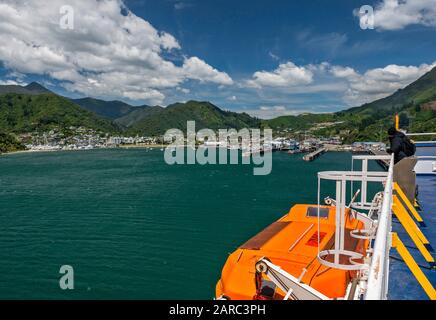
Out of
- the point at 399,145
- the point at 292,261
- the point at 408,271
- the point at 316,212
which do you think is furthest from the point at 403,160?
the point at 316,212

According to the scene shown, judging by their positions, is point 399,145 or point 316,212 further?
point 316,212

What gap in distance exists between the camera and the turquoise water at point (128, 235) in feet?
67.3

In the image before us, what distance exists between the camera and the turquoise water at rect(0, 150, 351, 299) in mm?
20516

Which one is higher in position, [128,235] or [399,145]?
[399,145]

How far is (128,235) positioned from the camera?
3080 centimetres

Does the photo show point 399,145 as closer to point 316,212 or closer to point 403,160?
point 403,160

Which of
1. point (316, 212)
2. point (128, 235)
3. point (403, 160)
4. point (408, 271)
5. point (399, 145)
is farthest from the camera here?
point (128, 235)

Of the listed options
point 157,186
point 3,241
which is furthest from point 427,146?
point 157,186

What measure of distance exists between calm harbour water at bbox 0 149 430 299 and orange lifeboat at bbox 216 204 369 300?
852 cm

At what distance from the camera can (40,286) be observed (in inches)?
810

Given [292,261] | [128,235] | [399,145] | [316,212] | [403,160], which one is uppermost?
[399,145]

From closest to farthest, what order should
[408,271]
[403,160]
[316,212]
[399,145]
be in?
[408,271]
[399,145]
[403,160]
[316,212]

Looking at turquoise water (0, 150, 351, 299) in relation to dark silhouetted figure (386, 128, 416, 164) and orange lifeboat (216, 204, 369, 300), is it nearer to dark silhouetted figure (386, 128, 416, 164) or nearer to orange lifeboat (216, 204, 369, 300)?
orange lifeboat (216, 204, 369, 300)

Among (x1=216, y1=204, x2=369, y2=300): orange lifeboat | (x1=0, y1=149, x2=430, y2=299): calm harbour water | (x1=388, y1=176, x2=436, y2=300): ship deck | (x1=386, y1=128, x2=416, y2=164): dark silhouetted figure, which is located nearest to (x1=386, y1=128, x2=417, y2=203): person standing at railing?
(x1=386, y1=128, x2=416, y2=164): dark silhouetted figure
